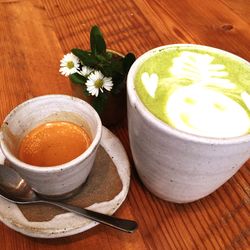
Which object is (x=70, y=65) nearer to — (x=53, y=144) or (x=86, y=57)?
(x=86, y=57)

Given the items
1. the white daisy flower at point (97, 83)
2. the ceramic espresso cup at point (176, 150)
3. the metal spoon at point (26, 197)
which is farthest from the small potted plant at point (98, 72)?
the metal spoon at point (26, 197)

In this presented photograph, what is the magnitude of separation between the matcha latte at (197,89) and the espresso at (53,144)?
0.19 metres

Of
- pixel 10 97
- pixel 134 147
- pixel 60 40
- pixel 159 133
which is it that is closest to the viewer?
pixel 159 133

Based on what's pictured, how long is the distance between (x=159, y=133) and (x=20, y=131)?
1.05ft

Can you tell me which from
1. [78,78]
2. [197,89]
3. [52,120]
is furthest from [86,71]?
[197,89]

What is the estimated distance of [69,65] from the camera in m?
0.72

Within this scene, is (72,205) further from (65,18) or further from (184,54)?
(65,18)

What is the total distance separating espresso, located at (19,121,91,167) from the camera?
2.04 ft

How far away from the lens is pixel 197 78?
59 centimetres

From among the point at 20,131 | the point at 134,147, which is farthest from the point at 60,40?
the point at 134,147

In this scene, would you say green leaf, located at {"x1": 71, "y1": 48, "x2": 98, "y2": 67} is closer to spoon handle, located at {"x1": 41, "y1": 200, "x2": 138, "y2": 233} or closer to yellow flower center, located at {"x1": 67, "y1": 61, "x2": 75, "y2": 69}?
yellow flower center, located at {"x1": 67, "y1": 61, "x2": 75, "y2": 69}

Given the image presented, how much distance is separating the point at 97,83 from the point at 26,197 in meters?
0.29

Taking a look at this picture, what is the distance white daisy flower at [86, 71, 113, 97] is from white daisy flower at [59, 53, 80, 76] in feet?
0.16

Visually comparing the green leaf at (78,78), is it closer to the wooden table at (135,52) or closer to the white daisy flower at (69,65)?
the white daisy flower at (69,65)
